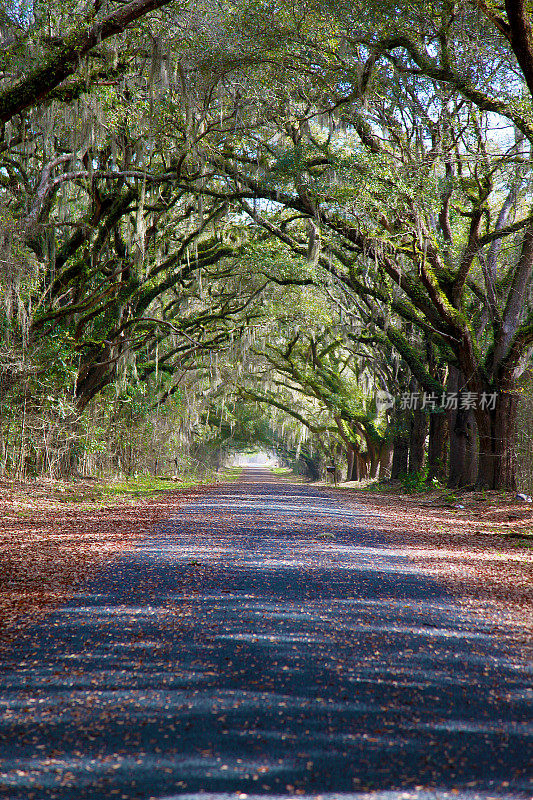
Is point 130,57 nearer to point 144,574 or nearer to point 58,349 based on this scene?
point 58,349

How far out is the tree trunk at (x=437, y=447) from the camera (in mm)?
19969

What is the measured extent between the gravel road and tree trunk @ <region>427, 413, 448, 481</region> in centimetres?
1461

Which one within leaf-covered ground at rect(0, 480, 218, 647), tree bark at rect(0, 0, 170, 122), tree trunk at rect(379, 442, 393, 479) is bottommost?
leaf-covered ground at rect(0, 480, 218, 647)

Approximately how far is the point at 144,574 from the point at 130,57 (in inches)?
346

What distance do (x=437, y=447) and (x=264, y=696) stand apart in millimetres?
17849

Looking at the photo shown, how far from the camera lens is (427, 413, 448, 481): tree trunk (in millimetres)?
19969

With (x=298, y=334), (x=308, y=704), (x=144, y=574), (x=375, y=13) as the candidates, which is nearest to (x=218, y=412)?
(x=298, y=334)

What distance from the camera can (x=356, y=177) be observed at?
1222cm

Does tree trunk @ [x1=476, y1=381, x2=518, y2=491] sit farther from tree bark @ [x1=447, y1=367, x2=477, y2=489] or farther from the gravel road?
the gravel road

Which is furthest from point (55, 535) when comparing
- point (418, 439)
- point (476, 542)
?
point (418, 439)

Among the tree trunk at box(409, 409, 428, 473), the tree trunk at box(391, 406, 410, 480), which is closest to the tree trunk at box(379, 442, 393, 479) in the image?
the tree trunk at box(391, 406, 410, 480)

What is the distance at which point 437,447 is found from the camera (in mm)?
20188

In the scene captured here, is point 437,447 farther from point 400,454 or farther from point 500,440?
point 500,440

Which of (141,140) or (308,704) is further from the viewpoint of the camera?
(141,140)
